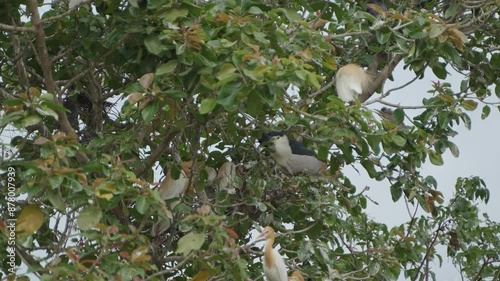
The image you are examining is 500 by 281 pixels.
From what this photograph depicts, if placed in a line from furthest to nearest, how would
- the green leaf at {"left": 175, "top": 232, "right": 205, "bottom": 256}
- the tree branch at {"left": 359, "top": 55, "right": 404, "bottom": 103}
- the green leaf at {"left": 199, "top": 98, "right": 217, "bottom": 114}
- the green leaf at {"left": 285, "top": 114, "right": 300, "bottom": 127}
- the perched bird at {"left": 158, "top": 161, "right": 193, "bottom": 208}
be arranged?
the tree branch at {"left": 359, "top": 55, "right": 404, "bottom": 103}
the perched bird at {"left": 158, "top": 161, "right": 193, "bottom": 208}
the green leaf at {"left": 285, "top": 114, "right": 300, "bottom": 127}
the green leaf at {"left": 199, "top": 98, "right": 217, "bottom": 114}
the green leaf at {"left": 175, "top": 232, "right": 205, "bottom": 256}

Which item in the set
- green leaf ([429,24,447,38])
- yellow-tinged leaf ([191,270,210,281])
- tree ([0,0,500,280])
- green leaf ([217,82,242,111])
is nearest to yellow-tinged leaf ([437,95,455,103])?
tree ([0,0,500,280])

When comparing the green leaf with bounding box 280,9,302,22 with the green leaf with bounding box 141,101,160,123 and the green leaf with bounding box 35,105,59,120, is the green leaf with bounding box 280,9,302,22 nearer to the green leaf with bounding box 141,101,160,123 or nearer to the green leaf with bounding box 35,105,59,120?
the green leaf with bounding box 141,101,160,123

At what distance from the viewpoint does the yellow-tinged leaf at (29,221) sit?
2.62 meters

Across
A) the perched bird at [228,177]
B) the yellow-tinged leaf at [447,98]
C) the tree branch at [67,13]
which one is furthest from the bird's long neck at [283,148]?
the tree branch at [67,13]

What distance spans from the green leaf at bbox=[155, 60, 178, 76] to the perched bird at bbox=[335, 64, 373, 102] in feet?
2.30

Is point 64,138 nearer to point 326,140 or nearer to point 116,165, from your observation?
point 116,165

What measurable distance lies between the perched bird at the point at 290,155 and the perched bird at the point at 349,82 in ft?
0.91

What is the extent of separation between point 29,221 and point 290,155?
3.95 ft

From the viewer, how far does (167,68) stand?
114 inches

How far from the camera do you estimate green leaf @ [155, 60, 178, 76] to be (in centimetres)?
288

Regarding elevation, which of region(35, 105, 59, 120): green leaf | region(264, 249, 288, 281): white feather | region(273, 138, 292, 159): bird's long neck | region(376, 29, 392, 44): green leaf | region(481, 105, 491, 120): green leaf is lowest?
region(264, 249, 288, 281): white feather

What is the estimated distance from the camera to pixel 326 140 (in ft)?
10.7

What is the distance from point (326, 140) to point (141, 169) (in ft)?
2.09

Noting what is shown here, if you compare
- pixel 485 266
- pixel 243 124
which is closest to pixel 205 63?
pixel 243 124
